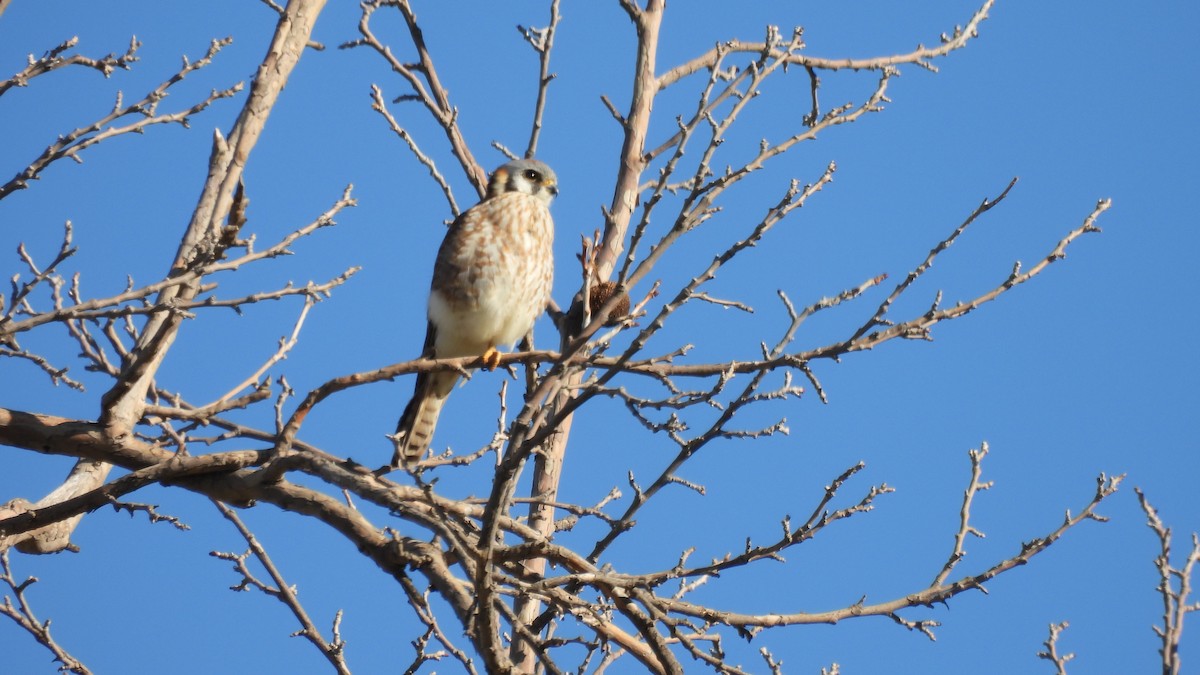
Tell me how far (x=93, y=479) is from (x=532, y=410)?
1840 mm

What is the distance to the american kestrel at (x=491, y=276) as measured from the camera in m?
4.45

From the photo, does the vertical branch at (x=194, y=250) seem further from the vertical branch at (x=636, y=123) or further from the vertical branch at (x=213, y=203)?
the vertical branch at (x=636, y=123)

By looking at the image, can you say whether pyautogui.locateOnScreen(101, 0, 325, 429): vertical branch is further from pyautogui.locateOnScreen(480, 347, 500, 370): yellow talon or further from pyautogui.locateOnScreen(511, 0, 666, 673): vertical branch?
pyautogui.locateOnScreen(511, 0, 666, 673): vertical branch

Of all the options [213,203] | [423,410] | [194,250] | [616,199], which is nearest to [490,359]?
[423,410]

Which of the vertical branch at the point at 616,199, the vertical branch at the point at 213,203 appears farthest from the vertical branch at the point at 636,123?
the vertical branch at the point at 213,203

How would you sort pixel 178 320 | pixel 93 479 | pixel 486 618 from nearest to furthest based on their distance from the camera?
1. pixel 486 618
2. pixel 178 320
3. pixel 93 479

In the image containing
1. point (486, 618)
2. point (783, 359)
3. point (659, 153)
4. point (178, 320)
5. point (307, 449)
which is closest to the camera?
point (486, 618)

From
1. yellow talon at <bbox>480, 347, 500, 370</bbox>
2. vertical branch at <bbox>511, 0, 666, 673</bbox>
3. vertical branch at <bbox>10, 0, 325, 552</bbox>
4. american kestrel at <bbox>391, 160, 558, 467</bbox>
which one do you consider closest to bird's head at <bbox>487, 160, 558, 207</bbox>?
american kestrel at <bbox>391, 160, 558, 467</bbox>

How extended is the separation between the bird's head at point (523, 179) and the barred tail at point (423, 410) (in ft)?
2.98

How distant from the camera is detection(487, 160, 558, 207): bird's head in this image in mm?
4754

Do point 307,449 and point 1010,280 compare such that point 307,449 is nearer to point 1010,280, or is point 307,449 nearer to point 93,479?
point 93,479

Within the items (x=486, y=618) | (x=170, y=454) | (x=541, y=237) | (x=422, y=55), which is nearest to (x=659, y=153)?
(x=541, y=237)

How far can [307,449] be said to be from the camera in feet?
10.2

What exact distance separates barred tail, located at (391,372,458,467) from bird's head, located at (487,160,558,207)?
907 millimetres
